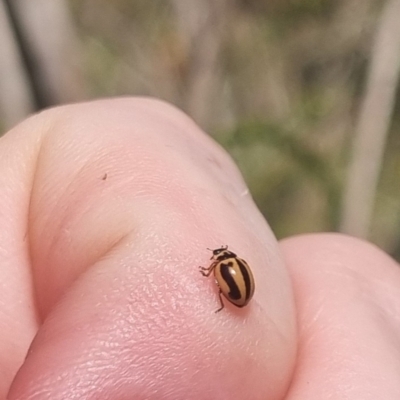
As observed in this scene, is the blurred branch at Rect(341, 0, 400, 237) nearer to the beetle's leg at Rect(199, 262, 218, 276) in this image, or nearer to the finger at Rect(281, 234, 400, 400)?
the finger at Rect(281, 234, 400, 400)

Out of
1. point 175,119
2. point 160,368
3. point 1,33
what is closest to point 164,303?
point 160,368

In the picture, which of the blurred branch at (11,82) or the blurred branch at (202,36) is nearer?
the blurred branch at (11,82)

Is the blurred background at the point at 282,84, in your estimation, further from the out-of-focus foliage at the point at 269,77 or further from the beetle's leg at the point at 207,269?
the beetle's leg at the point at 207,269

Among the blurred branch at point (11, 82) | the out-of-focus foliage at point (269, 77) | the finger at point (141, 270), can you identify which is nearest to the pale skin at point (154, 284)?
the finger at point (141, 270)

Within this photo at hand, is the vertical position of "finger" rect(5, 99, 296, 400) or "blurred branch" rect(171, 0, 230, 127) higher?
"finger" rect(5, 99, 296, 400)

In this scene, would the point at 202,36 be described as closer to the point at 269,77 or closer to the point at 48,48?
the point at 269,77

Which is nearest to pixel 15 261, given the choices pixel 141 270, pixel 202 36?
pixel 141 270

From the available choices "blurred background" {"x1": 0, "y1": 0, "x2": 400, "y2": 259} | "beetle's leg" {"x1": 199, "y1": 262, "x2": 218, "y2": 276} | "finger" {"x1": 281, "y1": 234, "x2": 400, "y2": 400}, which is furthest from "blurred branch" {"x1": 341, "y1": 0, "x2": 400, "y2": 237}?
"beetle's leg" {"x1": 199, "y1": 262, "x2": 218, "y2": 276}

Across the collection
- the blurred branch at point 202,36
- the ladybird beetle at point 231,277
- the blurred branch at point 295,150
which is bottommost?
the blurred branch at point 295,150
